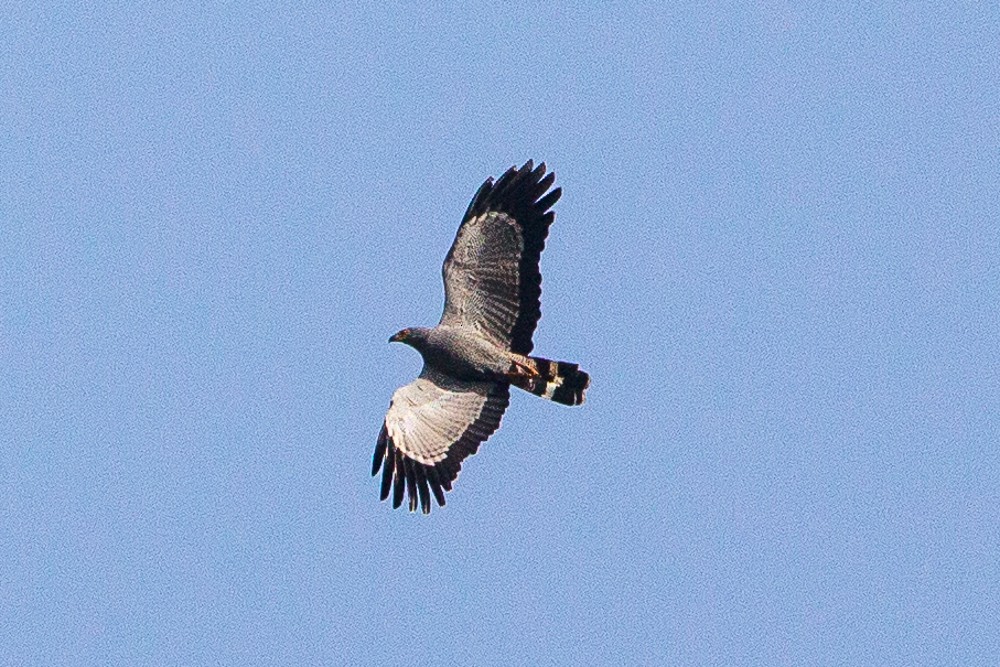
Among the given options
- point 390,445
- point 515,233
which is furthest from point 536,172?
point 390,445

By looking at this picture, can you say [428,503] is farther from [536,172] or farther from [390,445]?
[536,172]

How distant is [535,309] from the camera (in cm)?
4453

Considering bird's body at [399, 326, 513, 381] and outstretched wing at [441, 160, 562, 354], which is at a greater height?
outstretched wing at [441, 160, 562, 354]

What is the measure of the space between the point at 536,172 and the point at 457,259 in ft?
4.40

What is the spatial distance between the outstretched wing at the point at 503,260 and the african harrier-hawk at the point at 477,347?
0.04 ft

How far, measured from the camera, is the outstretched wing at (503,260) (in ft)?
145

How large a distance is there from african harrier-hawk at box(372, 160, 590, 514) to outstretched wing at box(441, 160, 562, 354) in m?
→ 0.01

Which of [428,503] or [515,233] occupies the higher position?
[515,233]

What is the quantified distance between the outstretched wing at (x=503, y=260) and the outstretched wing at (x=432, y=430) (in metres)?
0.70

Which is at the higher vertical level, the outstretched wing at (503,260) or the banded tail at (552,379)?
the outstretched wing at (503,260)

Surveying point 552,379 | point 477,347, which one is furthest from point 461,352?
point 552,379

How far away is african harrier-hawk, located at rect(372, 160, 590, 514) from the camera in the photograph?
4425 cm

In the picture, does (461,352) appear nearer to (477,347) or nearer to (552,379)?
(477,347)

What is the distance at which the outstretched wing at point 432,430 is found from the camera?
44.1 meters
